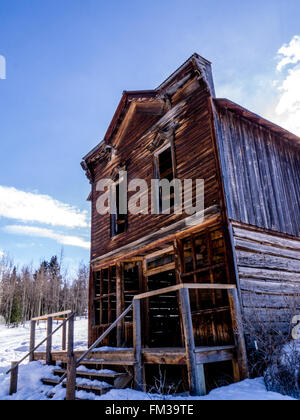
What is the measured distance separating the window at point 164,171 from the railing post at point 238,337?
3357 millimetres

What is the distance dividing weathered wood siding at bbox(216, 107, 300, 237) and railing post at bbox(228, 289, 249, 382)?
1.92 metres

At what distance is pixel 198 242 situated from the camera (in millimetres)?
7914

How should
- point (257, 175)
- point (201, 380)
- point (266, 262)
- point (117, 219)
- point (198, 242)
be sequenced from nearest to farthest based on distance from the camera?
point (201, 380)
point (266, 262)
point (198, 242)
point (257, 175)
point (117, 219)

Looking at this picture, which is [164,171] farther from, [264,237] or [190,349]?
[190,349]

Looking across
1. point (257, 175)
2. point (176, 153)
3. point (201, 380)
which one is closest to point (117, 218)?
point (176, 153)

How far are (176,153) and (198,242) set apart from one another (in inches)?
107

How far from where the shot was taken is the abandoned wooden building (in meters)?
6.35

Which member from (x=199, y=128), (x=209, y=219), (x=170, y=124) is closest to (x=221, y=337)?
(x=209, y=219)

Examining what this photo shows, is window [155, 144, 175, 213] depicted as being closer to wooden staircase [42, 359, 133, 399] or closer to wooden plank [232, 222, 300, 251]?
wooden plank [232, 222, 300, 251]

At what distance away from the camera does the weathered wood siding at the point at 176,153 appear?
8.03m

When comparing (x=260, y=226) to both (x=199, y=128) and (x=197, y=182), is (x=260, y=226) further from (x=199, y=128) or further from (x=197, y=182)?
(x=199, y=128)

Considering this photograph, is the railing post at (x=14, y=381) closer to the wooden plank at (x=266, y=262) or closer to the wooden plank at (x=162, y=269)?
the wooden plank at (x=162, y=269)

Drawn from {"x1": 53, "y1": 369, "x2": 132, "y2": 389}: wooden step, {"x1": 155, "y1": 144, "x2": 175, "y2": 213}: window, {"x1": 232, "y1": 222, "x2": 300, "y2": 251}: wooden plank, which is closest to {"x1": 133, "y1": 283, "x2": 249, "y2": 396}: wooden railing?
{"x1": 53, "y1": 369, "x2": 132, "y2": 389}: wooden step
